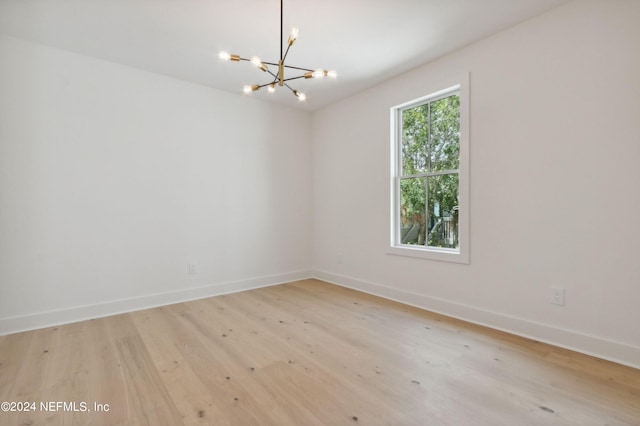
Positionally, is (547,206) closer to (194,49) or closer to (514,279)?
(514,279)

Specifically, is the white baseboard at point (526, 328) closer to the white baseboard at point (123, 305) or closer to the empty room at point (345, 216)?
the empty room at point (345, 216)

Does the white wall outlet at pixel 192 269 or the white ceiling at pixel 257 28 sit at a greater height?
the white ceiling at pixel 257 28

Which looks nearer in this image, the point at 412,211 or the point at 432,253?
the point at 432,253

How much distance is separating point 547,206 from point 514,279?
26.8 inches

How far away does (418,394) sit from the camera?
5.81 feet

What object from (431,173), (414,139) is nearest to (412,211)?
(431,173)

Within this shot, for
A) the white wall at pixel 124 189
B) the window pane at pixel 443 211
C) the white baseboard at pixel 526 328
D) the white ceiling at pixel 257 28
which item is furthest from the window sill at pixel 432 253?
the white ceiling at pixel 257 28

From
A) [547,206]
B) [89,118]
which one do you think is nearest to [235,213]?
[89,118]

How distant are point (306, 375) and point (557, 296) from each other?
6.80 feet

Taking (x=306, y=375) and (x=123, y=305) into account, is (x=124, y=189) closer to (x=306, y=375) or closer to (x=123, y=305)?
(x=123, y=305)

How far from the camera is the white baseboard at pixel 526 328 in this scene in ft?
6.95

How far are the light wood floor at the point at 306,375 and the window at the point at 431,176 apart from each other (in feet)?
2.86

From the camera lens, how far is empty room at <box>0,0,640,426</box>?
188 cm

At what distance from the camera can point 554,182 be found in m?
2.41
